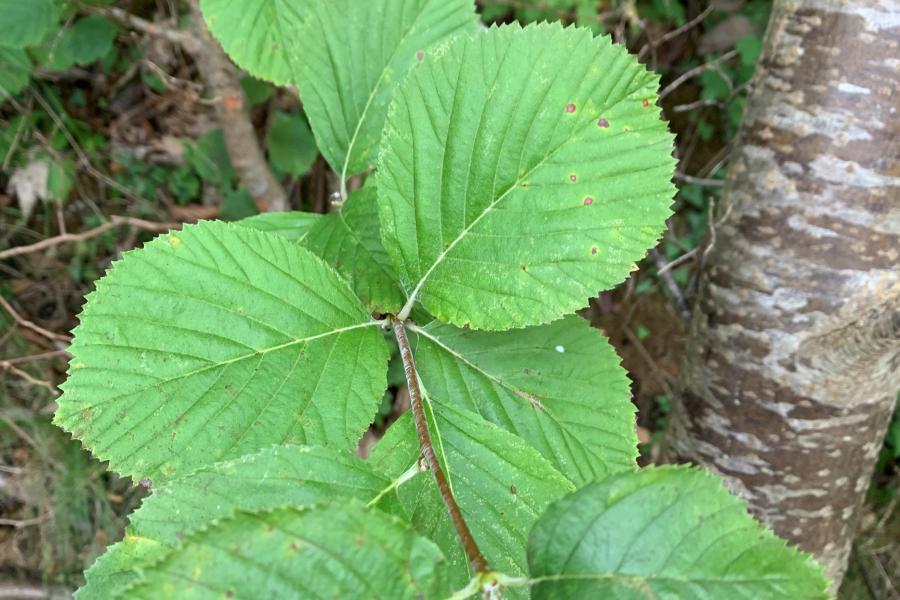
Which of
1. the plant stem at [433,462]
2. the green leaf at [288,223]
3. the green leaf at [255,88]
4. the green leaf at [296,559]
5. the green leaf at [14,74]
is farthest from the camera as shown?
the green leaf at [255,88]

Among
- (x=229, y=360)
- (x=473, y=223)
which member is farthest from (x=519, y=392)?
(x=229, y=360)

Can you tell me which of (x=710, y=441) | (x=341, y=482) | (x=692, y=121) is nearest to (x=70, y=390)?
(x=341, y=482)

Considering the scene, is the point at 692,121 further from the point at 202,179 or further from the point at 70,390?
the point at 70,390

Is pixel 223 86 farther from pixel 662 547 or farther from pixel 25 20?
pixel 662 547

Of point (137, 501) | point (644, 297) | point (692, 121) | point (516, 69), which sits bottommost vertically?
point (137, 501)

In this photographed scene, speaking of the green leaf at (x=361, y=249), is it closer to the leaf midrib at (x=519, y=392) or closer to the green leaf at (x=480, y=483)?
the leaf midrib at (x=519, y=392)

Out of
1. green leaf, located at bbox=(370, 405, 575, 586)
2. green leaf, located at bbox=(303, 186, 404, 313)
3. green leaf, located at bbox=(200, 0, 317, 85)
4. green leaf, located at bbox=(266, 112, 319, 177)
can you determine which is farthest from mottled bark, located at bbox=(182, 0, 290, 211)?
green leaf, located at bbox=(370, 405, 575, 586)

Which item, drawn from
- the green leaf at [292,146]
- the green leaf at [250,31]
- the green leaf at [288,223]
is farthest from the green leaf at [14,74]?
the green leaf at [288,223]

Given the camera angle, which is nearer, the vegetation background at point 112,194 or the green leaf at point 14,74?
the green leaf at point 14,74
